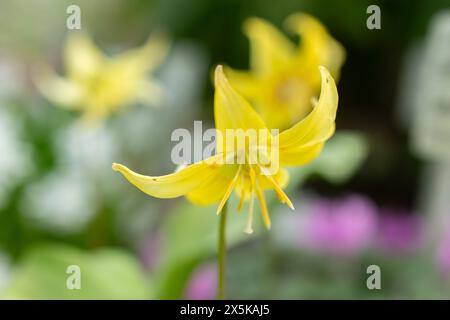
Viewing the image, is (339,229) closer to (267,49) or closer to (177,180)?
(267,49)

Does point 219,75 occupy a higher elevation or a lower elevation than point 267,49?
lower

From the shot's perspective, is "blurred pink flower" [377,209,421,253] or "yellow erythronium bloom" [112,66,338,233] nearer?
"yellow erythronium bloom" [112,66,338,233]

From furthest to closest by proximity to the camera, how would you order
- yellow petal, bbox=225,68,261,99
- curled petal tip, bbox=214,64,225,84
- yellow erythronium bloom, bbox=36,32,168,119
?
1. yellow erythronium bloom, bbox=36,32,168,119
2. yellow petal, bbox=225,68,261,99
3. curled petal tip, bbox=214,64,225,84

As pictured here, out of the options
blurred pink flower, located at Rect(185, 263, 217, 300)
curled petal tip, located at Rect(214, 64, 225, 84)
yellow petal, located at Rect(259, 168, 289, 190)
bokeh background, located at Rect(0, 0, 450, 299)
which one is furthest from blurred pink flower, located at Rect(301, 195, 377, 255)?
curled petal tip, located at Rect(214, 64, 225, 84)

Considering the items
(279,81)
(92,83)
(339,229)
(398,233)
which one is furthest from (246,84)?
(398,233)

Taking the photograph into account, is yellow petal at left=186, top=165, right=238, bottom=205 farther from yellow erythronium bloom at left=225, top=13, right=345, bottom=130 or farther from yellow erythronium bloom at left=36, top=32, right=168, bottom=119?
yellow erythronium bloom at left=36, top=32, right=168, bottom=119

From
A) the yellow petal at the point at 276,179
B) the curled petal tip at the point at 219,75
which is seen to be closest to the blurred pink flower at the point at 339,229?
the yellow petal at the point at 276,179

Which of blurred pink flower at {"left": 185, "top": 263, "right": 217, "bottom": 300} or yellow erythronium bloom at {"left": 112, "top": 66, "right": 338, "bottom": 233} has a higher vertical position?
yellow erythronium bloom at {"left": 112, "top": 66, "right": 338, "bottom": 233}

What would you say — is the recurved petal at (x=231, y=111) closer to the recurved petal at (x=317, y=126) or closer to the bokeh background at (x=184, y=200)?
the recurved petal at (x=317, y=126)

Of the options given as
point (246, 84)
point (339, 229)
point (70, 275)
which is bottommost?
point (70, 275)
